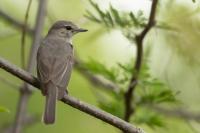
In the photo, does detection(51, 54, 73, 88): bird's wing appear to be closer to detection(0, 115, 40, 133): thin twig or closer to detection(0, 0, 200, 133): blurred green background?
detection(0, 0, 200, 133): blurred green background

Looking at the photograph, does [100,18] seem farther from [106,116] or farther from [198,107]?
[198,107]

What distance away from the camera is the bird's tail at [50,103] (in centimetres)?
418

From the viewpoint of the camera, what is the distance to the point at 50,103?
14.2 ft

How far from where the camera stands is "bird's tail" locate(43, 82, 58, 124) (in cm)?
418

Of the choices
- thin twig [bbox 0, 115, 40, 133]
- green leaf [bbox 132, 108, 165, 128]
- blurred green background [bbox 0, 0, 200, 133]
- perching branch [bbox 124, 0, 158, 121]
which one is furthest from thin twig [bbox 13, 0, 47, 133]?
thin twig [bbox 0, 115, 40, 133]

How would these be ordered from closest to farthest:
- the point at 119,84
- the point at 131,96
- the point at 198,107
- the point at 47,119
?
1. the point at 47,119
2. the point at 131,96
3. the point at 119,84
4. the point at 198,107

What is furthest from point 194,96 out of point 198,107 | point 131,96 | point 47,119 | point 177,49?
point 47,119

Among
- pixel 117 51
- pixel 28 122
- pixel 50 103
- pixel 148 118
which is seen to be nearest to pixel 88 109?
pixel 50 103

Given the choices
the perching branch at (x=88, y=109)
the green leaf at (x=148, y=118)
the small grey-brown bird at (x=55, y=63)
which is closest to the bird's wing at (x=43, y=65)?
the small grey-brown bird at (x=55, y=63)

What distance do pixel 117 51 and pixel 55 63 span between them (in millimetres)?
2205

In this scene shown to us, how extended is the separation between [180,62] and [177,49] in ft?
1.86

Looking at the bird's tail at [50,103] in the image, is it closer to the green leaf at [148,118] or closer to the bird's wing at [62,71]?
the bird's wing at [62,71]

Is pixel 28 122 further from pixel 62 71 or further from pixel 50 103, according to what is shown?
pixel 50 103

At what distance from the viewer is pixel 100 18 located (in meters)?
4.68
